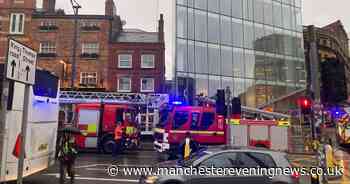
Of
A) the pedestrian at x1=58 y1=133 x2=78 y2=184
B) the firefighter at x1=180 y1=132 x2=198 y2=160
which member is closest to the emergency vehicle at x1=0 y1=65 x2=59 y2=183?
the pedestrian at x1=58 y1=133 x2=78 y2=184

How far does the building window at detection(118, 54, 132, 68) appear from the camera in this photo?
39.5 metres

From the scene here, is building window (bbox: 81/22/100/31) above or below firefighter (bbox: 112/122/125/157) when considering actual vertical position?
above

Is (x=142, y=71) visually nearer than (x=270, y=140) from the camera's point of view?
No

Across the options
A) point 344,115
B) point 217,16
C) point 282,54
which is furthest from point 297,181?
point 282,54

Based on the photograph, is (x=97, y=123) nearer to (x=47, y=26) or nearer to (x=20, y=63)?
(x=20, y=63)

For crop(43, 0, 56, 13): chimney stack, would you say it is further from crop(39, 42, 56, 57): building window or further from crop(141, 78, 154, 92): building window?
crop(141, 78, 154, 92): building window

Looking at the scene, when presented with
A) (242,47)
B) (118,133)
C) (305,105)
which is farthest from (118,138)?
(242,47)

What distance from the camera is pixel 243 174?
8.68 m

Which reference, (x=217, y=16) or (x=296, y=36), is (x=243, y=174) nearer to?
(x=217, y=16)

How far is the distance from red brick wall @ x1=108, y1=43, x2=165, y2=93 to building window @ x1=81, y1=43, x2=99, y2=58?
170cm

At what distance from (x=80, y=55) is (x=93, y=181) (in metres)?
29.6

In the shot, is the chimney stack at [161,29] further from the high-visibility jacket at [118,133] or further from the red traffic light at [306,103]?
the red traffic light at [306,103]

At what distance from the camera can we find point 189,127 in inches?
734

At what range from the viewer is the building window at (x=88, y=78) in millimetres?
39250
